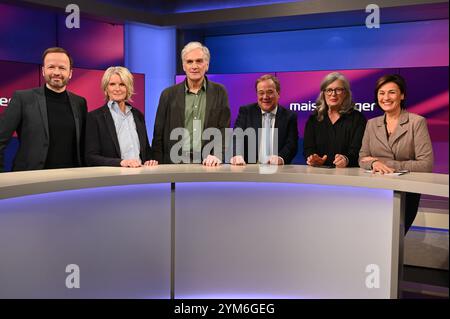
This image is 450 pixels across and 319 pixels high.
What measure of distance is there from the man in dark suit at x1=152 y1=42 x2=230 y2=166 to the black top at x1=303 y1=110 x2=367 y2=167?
57cm

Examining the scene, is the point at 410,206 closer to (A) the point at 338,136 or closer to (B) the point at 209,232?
(A) the point at 338,136

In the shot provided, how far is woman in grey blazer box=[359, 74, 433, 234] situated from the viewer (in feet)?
9.76

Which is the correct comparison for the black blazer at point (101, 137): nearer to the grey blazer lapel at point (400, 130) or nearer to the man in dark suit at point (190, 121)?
the man in dark suit at point (190, 121)

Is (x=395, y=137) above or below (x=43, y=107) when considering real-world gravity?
below

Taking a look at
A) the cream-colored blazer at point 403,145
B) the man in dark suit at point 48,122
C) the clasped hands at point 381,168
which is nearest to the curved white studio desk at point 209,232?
the clasped hands at point 381,168

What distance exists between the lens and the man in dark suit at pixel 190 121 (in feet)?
11.1

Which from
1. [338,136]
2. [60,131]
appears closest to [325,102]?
[338,136]

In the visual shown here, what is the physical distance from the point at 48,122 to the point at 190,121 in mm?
831

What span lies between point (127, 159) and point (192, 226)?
59 cm

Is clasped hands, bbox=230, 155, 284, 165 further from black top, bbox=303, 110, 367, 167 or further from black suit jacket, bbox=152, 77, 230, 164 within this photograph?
black top, bbox=303, 110, 367, 167

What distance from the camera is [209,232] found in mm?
2967

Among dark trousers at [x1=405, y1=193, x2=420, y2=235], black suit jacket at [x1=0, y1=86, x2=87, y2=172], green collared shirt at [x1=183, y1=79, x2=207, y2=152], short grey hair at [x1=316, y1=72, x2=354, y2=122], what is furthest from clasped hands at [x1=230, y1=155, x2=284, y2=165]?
black suit jacket at [x1=0, y1=86, x2=87, y2=172]
